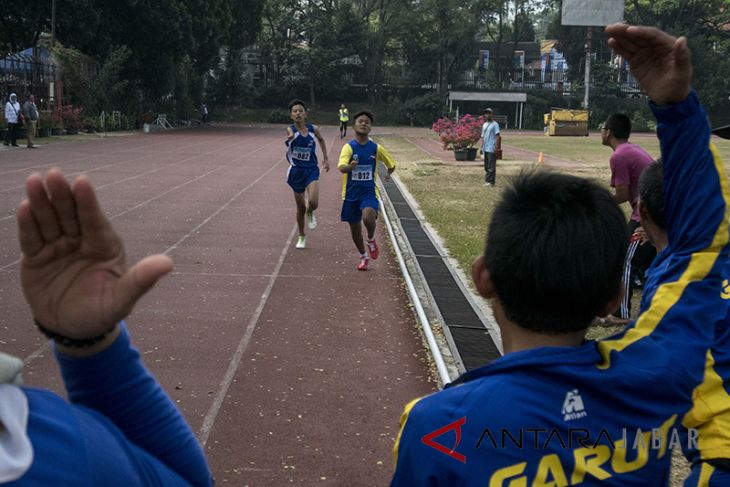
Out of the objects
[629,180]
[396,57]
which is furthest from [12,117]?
[396,57]

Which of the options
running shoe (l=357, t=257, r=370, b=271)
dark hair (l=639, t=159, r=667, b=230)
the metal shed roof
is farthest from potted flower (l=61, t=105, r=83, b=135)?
dark hair (l=639, t=159, r=667, b=230)

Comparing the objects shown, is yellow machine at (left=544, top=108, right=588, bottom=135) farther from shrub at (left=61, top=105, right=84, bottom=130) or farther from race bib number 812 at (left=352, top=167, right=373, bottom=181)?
race bib number 812 at (left=352, top=167, right=373, bottom=181)

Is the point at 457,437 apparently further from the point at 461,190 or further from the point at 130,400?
the point at 461,190

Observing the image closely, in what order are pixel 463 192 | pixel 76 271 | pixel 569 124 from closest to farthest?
pixel 76 271 → pixel 463 192 → pixel 569 124

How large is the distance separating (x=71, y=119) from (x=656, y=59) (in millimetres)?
A: 35753

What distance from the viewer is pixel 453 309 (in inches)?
305

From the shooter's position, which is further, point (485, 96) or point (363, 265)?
point (485, 96)

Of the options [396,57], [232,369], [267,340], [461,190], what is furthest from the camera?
[396,57]

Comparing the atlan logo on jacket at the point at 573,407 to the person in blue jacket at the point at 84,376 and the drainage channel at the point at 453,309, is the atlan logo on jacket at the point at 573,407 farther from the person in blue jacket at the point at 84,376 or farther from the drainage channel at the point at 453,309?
the drainage channel at the point at 453,309

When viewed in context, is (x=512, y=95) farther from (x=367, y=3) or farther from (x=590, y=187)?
(x=590, y=187)

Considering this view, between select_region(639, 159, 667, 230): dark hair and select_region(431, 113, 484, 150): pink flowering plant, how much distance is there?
2312 cm

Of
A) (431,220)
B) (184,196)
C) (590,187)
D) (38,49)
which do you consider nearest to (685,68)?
(590,187)

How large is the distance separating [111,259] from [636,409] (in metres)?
1.07

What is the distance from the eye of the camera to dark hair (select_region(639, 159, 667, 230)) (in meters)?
3.12
